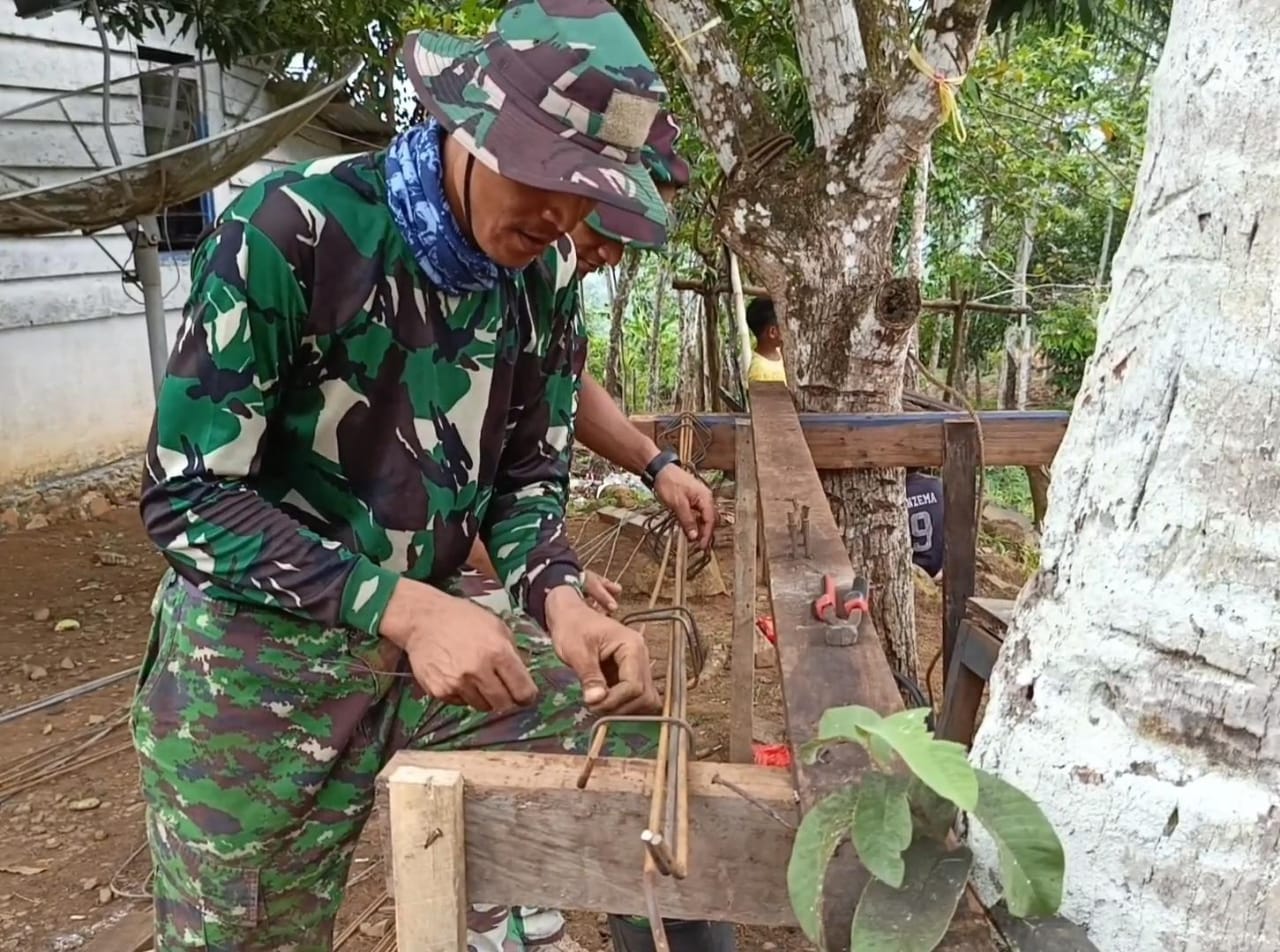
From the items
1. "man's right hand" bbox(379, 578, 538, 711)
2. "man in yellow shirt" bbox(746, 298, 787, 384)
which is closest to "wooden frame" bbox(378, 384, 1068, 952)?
"man's right hand" bbox(379, 578, 538, 711)

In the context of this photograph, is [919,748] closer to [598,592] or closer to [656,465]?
[598,592]

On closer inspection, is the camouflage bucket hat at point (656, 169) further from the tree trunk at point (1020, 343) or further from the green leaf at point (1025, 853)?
the tree trunk at point (1020, 343)

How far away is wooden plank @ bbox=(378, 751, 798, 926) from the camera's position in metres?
1.01

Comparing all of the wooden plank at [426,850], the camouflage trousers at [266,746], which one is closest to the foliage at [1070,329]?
the camouflage trousers at [266,746]

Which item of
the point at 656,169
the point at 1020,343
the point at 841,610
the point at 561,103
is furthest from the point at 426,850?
the point at 1020,343

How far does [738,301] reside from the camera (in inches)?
197

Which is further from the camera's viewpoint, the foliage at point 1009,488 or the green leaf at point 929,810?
the foliage at point 1009,488

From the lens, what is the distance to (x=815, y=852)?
87cm

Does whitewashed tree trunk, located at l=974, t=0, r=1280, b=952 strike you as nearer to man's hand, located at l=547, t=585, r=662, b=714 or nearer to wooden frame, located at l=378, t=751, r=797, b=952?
wooden frame, located at l=378, t=751, r=797, b=952

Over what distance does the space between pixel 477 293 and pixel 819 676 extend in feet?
2.48

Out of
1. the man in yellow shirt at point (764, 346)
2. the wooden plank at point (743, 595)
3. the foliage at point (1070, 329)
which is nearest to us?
the wooden plank at point (743, 595)

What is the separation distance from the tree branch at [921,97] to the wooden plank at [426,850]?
8.08 ft

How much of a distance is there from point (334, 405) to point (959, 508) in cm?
183

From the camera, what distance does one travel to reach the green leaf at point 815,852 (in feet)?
2.77
